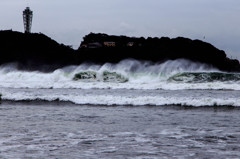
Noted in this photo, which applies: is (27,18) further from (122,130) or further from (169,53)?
(122,130)

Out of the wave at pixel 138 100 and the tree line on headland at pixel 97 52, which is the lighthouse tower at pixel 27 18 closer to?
the tree line on headland at pixel 97 52

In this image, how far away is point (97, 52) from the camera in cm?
3216

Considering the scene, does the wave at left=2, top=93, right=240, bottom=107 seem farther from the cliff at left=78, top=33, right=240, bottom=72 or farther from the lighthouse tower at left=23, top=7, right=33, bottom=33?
the lighthouse tower at left=23, top=7, right=33, bottom=33

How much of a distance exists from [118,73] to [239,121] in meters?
19.0

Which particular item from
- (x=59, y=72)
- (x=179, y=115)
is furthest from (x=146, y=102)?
(x=59, y=72)

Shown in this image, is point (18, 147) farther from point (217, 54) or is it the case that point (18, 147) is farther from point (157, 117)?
point (217, 54)

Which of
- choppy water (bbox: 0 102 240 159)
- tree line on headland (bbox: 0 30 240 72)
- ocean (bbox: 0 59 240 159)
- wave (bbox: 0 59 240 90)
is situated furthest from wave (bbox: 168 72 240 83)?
choppy water (bbox: 0 102 240 159)

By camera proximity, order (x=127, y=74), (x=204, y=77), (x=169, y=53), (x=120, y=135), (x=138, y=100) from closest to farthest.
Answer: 1. (x=120, y=135)
2. (x=138, y=100)
3. (x=204, y=77)
4. (x=127, y=74)
5. (x=169, y=53)

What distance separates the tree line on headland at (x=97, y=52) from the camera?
30.7m

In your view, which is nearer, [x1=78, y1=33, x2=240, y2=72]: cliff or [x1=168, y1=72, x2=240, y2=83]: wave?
[x1=168, y1=72, x2=240, y2=83]: wave

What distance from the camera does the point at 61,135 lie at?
23.4ft

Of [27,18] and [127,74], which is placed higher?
[27,18]

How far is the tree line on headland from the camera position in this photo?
30.7 meters

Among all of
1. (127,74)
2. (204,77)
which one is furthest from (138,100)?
(127,74)
